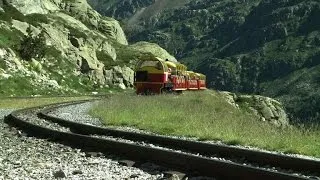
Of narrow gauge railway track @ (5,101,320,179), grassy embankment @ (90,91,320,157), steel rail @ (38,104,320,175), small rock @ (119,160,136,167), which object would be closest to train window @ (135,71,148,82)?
grassy embankment @ (90,91,320,157)

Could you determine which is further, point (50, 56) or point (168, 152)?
point (50, 56)

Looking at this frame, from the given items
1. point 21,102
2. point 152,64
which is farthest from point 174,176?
point 152,64

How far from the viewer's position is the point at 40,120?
2198cm

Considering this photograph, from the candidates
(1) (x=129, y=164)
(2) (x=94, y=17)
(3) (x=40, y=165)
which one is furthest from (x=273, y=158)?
(2) (x=94, y=17)

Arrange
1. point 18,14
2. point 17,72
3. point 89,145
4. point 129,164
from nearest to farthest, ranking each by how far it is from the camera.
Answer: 1. point 129,164
2. point 89,145
3. point 17,72
4. point 18,14

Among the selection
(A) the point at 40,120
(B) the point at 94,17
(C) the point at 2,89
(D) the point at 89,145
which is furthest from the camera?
(B) the point at 94,17

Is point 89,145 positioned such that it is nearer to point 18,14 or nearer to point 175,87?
point 175,87

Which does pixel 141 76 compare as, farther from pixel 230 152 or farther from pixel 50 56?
pixel 230 152

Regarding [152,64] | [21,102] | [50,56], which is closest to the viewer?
[21,102]

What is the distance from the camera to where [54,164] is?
10.3m

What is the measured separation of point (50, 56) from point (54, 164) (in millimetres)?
52796

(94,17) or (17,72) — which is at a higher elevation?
(94,17)

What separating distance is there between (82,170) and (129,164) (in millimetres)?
1147

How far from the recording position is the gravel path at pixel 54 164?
887 centimetres
